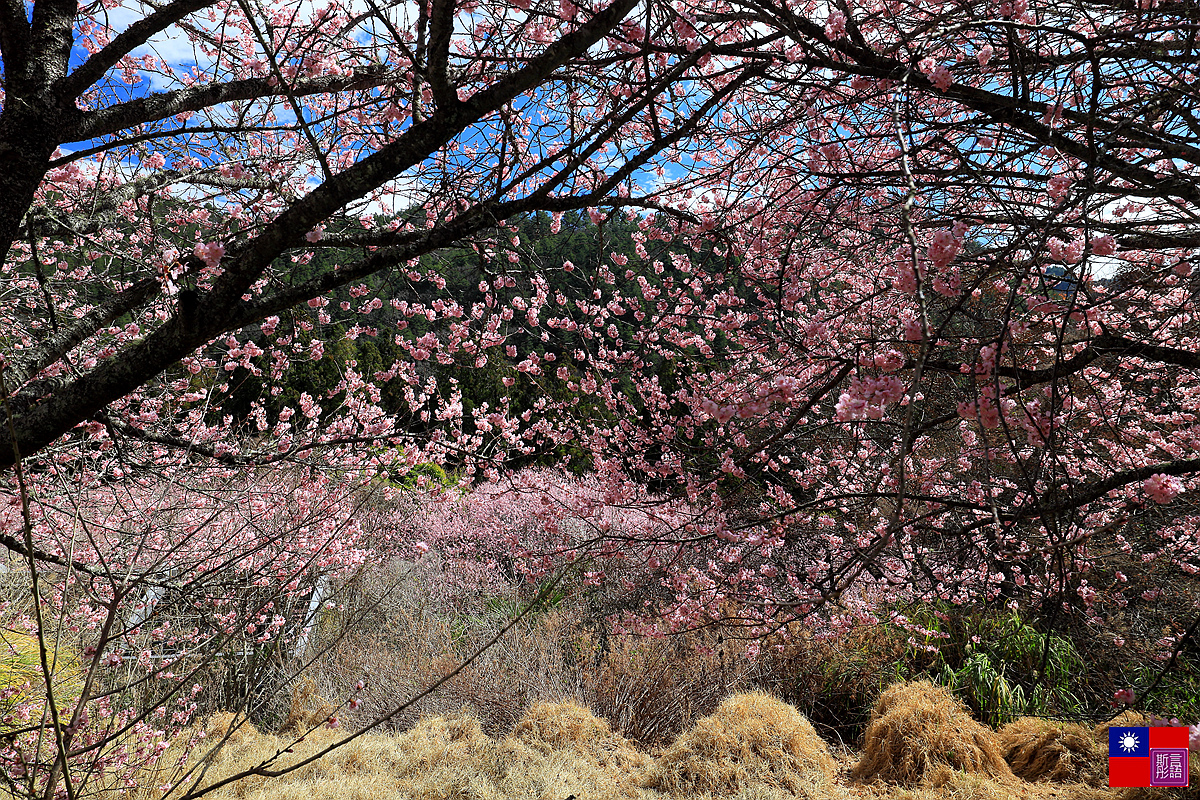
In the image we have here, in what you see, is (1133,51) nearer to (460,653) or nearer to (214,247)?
(214,247)

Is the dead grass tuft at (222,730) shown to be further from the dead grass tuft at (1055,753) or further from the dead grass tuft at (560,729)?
the dead grass tuft at (1055,753)

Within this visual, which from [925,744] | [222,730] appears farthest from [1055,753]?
[222,730]

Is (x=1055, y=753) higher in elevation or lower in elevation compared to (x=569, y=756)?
lower

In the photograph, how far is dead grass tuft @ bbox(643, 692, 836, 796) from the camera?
12.9 ft

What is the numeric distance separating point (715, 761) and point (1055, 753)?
2218mm

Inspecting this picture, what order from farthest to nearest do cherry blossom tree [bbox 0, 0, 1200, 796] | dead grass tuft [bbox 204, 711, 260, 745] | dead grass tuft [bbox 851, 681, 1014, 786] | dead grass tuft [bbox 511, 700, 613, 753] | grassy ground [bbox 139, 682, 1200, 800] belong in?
dead grass tuft [bbox 204, 711, 260, 745] < dead grass tuft [bbox 511, 700, 613, 753] < dead grass tuft [bbox 851, 681, 1014, 786] < grassy ground [bbox 139, 682, 1200, 800] < cherry blossom tree [bbox 0, 0, 1200, 796]

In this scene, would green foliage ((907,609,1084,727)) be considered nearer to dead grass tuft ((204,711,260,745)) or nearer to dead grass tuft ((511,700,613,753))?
dead grass tuft ((511,700,613,753))

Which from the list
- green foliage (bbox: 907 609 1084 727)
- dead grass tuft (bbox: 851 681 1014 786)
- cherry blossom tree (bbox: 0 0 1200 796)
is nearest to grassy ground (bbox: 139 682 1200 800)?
dead grass tuft (bbox: 851 681 1014 786)

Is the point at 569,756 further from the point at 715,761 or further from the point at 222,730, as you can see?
the point at 222,730

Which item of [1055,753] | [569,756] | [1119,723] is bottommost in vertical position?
[1055,753]

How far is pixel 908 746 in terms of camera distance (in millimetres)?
4164

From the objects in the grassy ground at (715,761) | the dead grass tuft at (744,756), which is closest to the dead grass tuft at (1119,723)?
the grassy ground at (715,761)

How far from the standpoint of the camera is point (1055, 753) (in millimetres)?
4129

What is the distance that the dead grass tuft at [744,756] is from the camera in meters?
3.93
